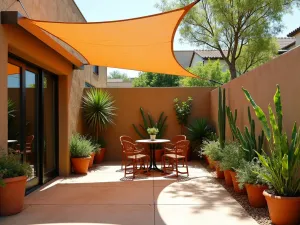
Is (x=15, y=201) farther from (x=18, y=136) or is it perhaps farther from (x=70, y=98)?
(x=70, y=98)

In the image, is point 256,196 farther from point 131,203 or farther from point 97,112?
point 97,112

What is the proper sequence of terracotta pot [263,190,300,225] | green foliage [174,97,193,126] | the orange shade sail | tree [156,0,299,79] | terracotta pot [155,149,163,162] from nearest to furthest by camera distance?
terracotta pot [263,190,300,225]
the orange shade sail
terracotta pot [155,149,163,162]
green foliage [174,97,193,126]
tree [156,0,299,79]

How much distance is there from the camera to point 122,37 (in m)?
5.80

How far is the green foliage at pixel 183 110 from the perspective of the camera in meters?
11.1

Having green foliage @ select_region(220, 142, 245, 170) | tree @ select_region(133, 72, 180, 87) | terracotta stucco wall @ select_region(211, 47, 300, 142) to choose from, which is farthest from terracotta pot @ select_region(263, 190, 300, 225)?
tree @ select_region(133, 72, 180, 87)

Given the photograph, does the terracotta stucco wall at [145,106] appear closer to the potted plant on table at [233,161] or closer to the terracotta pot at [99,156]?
the terracotta pot at [99,156]

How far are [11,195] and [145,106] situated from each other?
7.04 metres

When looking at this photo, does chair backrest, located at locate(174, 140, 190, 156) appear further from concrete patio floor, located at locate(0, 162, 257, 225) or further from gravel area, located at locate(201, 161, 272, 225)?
gravel area, located at locate(201, 161, 272, 225)

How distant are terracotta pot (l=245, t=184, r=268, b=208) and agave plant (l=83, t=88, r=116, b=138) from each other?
243 inches

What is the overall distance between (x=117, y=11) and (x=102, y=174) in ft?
17.3

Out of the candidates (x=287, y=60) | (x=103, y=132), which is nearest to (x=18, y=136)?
(x=287, y=60)

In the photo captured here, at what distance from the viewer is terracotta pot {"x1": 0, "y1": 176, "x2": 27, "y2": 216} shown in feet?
14.9

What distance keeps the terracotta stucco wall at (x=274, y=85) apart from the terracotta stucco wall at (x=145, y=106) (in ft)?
12.0

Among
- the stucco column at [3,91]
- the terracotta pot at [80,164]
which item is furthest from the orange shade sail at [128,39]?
the terracotta pot at [80,164]
